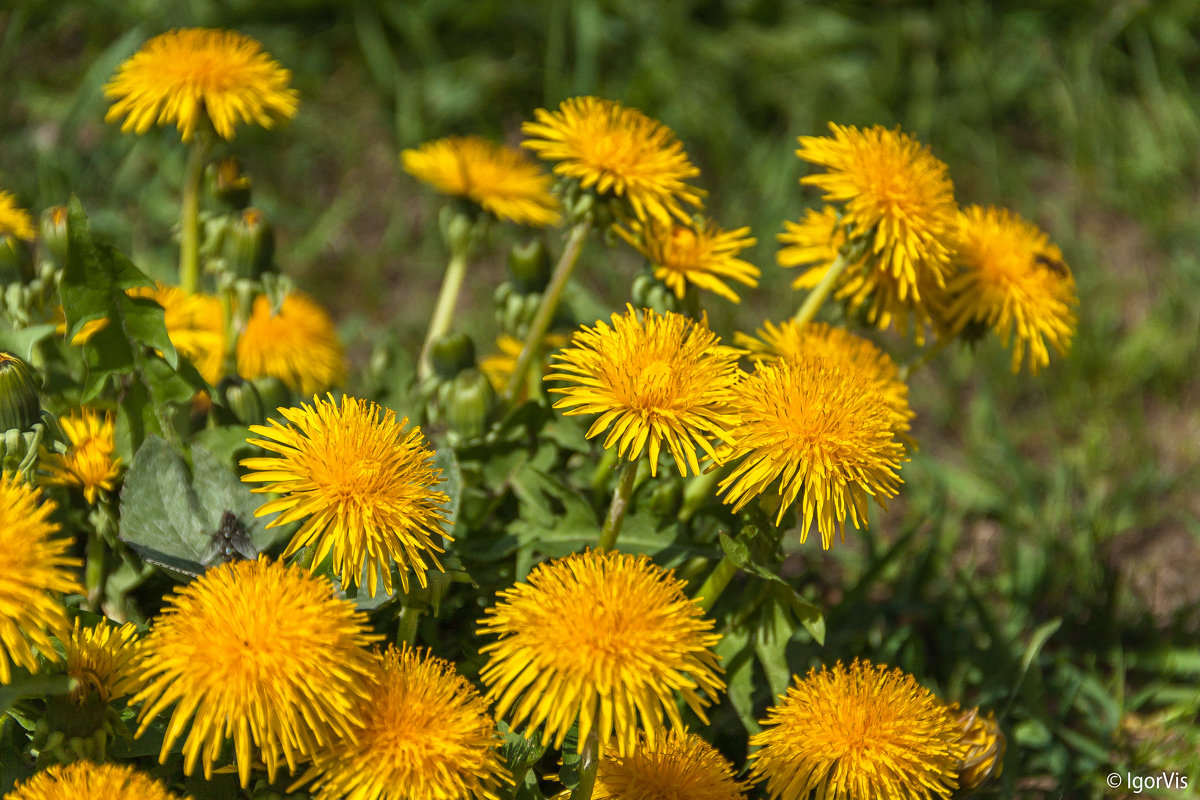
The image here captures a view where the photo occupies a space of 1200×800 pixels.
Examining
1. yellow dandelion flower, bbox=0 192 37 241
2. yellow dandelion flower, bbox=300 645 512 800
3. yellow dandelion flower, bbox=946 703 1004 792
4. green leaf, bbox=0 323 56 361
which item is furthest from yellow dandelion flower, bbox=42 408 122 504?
yellow dandelion flower, bbox=946 703 1004 792

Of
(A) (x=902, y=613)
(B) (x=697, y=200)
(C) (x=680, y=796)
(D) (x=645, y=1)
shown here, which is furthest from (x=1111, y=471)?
(D) (x=645, y=1)

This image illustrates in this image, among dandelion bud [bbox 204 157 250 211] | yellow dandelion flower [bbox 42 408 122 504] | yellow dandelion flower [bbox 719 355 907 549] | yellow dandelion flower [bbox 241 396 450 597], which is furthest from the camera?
dandelion bud [bbox 204 157 250 211]

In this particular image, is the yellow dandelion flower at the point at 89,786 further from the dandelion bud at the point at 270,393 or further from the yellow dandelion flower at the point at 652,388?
the dandelion bud at the point at 270,393

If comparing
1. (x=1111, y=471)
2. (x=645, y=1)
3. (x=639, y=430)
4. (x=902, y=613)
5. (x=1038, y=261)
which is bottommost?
(x=902, y=613)

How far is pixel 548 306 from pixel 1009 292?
887 mm

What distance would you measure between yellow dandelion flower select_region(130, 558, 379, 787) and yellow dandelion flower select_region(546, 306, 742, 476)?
44 centimetres

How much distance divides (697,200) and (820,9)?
302 cm

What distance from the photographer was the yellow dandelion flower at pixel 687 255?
1945mm

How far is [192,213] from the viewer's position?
7.12ft

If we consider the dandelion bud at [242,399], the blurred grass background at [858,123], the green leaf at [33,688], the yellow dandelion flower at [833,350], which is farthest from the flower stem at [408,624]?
the blurred grass background at [858,123]

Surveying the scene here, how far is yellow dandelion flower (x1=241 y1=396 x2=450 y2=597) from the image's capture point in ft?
4.51

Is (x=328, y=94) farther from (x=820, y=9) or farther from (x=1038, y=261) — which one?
(x=1038, y=261)

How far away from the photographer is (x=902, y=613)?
2.52m

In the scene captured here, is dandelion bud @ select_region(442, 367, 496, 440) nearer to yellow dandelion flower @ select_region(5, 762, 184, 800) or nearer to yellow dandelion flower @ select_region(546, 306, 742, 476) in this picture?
yellow dandelion flower @ select_region(546, 306, 742, 476)
